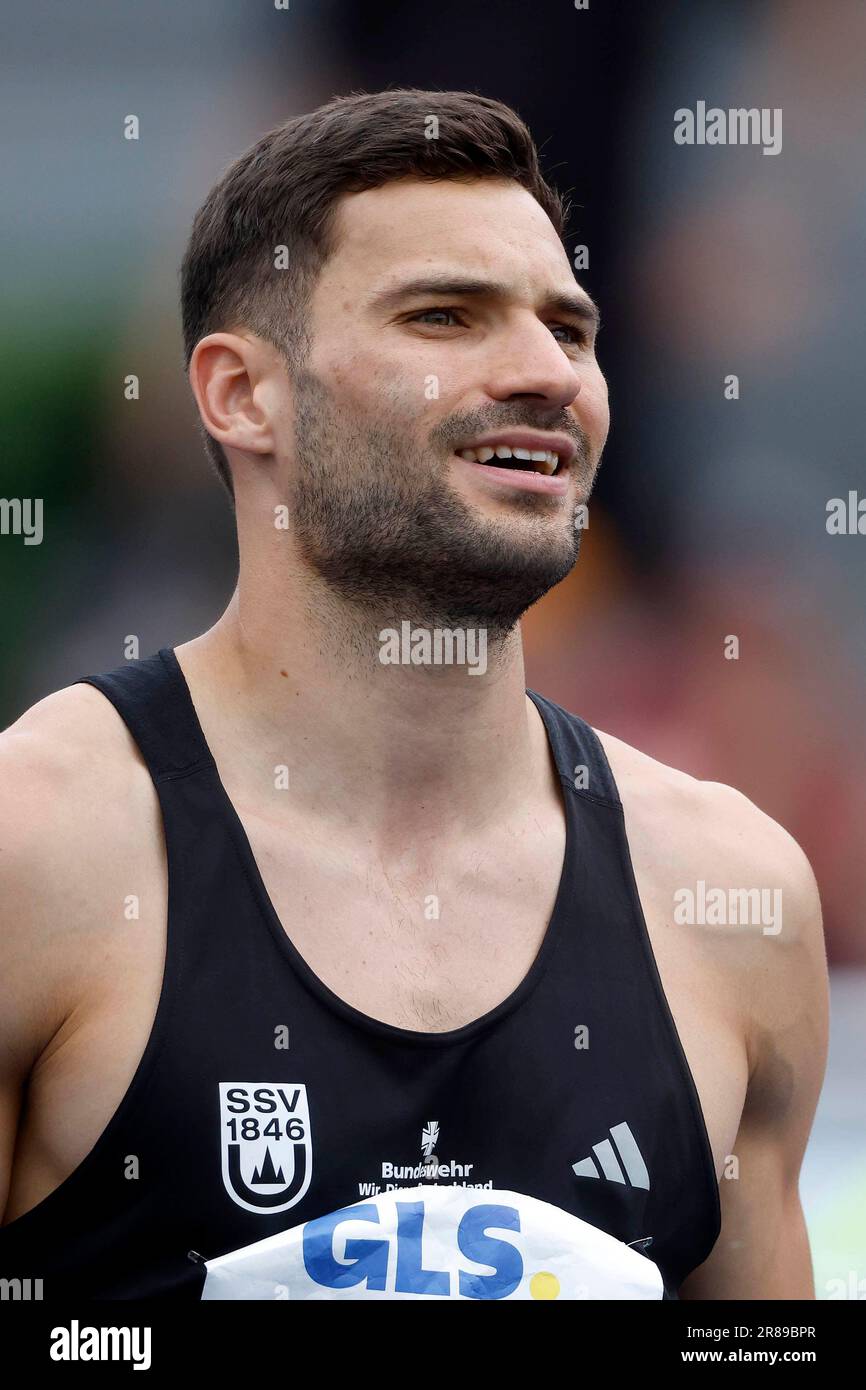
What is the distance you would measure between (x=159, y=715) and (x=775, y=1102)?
1.18 m

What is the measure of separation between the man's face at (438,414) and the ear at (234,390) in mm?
72

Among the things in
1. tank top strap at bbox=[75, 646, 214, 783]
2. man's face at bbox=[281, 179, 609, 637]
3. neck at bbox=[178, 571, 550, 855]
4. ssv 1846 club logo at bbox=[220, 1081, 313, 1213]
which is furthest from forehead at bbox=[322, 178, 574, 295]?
ssv 1846 club logo at bbox=[220, 1081, 313, 1213]

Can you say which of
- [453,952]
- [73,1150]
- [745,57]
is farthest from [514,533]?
[745,57]

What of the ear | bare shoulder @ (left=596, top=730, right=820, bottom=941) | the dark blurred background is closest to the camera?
the ear

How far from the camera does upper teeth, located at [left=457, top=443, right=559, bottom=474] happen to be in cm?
224

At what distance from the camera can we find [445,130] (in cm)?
238

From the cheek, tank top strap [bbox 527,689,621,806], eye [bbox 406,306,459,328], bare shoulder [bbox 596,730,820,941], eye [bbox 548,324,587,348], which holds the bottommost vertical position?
bare shoulder [bbox 596,730,820,941]

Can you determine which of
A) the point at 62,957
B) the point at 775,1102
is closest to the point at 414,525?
the point at 62,957

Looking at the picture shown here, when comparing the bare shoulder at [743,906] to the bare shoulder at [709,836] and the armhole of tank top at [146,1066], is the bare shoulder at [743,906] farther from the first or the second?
the armhole of tank top at [146,1066]

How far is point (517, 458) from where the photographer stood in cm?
228

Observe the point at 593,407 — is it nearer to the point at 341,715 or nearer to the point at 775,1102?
the point at 341,715

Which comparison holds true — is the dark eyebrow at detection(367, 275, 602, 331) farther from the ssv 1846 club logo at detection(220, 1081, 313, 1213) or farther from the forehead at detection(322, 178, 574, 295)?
the ssv 1846 club logo at detection(220, 1081, 313, 1213)

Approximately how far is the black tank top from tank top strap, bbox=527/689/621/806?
27cm
